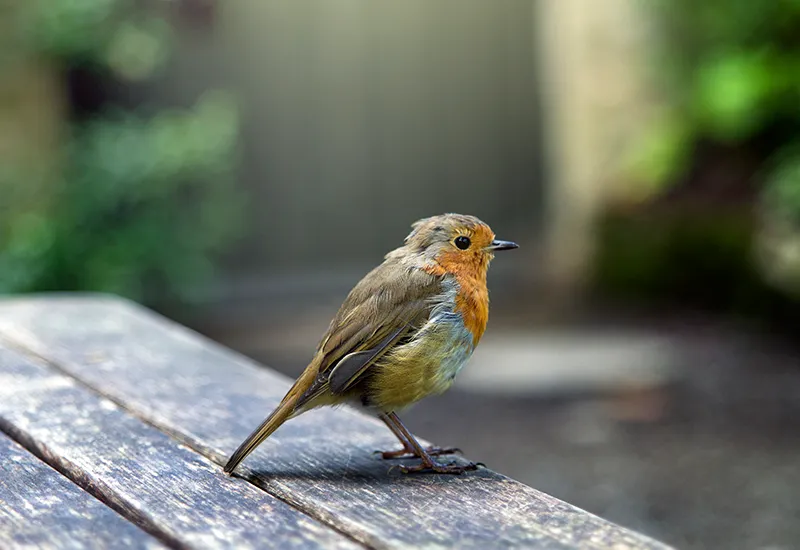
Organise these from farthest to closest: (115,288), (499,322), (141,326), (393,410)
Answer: (499,322) < (115,288) < (141,326) < (393,410)

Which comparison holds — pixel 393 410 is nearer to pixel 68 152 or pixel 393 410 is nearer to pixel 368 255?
pixel 68 152

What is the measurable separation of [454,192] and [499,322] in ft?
5.48

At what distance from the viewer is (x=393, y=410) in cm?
214

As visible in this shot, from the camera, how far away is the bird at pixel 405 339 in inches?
81.0

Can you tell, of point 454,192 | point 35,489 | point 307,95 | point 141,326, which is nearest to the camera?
point 35,489

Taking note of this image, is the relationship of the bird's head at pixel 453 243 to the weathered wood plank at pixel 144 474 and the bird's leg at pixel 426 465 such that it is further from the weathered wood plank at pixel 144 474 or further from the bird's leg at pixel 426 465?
the weathered wood plank at pixel 144 474

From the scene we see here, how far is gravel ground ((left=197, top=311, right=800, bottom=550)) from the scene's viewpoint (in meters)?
4.21

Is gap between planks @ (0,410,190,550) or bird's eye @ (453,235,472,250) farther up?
bird's eye @ (453,235,472,250)

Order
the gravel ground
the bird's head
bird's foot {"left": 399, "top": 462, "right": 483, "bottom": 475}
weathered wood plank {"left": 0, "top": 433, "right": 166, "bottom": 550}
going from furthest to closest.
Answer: the gravel ground, the bird's head, bird's foot {"left": 399, "top": 462, "right": 483, "bottom": 475}, weathered wood plank {"left": 0, "top": 433, "right": 166, "bottom": 550}

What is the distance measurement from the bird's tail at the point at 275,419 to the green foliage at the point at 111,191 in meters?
4.26

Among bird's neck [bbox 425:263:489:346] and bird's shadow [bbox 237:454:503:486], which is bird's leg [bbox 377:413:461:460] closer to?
bird's shadow [bbox 237:454:503:486]

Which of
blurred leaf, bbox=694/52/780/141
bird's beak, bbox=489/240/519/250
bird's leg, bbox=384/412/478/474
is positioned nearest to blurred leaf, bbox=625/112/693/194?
blurred leaf, bbox=694/52/780/141

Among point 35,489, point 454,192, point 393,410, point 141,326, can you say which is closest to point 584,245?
point 454,192

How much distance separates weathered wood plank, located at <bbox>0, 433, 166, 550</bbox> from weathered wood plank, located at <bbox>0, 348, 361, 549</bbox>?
0.02m
